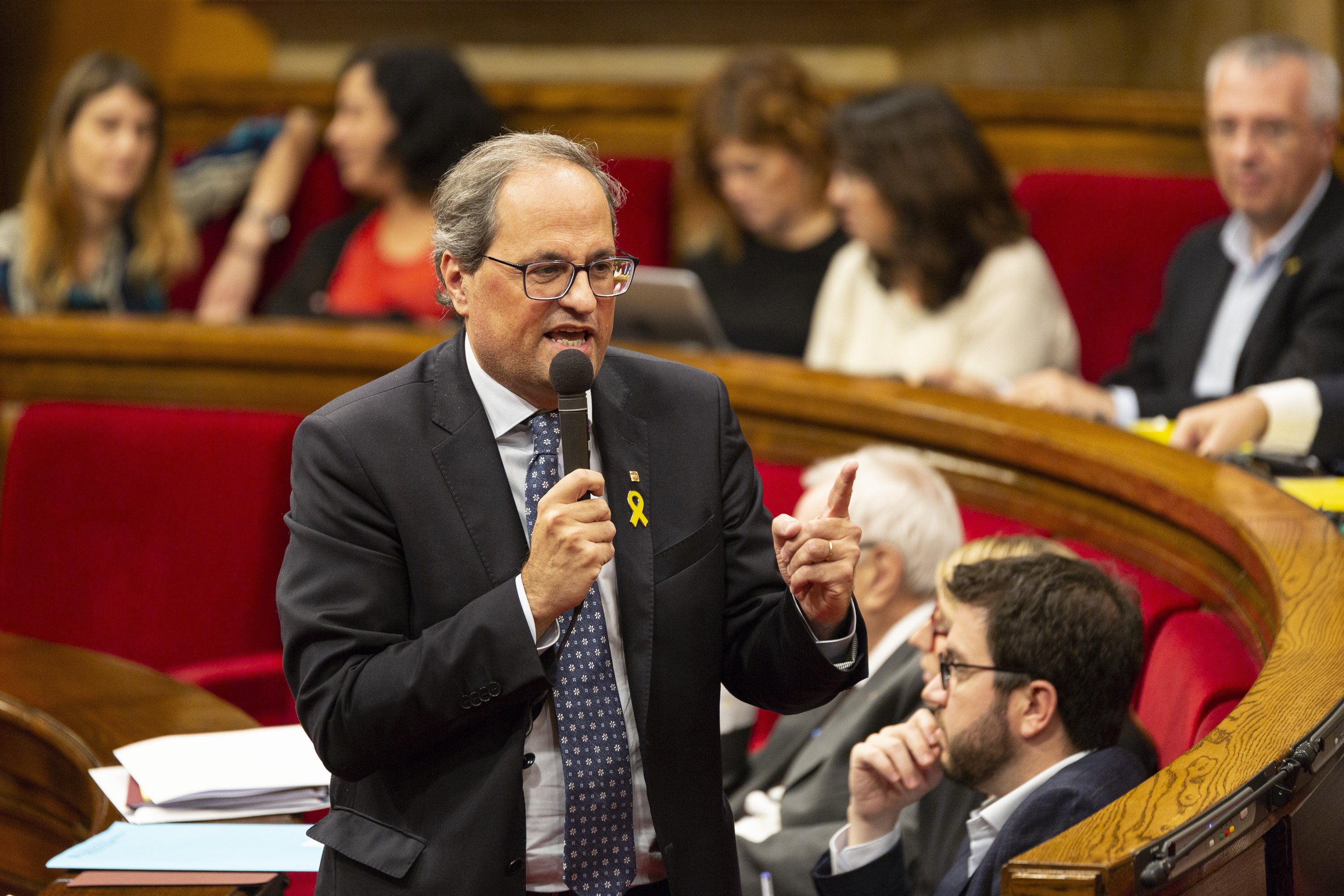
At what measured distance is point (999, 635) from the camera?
1431 millimetres

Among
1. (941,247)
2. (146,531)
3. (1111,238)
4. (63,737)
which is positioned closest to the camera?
(63,737)

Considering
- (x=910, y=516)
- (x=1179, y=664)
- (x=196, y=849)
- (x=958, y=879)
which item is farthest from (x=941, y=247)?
(x=196, y=849)

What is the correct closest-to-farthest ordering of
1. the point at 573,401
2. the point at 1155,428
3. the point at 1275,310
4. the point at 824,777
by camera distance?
1. the point at 573,401
2. the point at 824,777
3. the point at 1155,428
4. the point at 1275,310

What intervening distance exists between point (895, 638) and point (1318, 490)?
533mm

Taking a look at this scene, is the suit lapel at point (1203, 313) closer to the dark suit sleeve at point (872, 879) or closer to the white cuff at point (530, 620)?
the dark suit sleeve at point (872, 879)

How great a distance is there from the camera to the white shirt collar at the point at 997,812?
1.38 meters

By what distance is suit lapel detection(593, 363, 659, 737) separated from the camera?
1175 mm

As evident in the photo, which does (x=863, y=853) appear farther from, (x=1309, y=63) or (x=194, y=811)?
(x=1309, y=63)

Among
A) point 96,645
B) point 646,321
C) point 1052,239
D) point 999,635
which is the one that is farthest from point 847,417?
point 96,645

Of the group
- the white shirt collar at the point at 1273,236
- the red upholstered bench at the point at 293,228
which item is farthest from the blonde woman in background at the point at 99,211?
the white shirt collar at the point at 1273,236

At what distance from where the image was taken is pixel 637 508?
3.92 ft

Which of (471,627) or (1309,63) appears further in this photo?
(1309,63)

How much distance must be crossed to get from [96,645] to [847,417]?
1.37 metres

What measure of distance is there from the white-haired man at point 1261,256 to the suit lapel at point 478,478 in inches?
49.7
